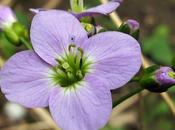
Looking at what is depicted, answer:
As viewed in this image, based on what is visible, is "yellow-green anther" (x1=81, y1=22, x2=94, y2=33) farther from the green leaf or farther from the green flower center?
the green leaf

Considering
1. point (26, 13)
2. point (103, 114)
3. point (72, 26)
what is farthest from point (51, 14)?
point (26, 13)

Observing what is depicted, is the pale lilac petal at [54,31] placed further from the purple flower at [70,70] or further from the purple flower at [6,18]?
the purple flower at [6,18]

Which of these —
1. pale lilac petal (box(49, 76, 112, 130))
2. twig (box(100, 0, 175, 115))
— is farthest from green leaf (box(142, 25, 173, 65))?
pale lilac petal (box(49, 76, 112, 130))

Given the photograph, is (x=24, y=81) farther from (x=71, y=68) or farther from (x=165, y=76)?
(x=165, y=76)

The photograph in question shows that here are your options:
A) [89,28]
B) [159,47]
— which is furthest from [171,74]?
[159,47]

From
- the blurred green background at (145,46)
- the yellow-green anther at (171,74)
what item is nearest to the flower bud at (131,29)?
the yellow-green anther at (171,74)

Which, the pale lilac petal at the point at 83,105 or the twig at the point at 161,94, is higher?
the pale lilac petal at the point at 83,105
